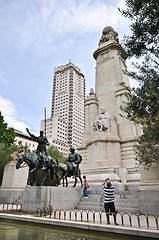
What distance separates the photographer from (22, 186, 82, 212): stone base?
9125 mm

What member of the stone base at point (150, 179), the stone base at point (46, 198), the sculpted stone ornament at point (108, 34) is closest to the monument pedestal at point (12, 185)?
the stone base at point (46, 198)

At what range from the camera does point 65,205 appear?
10.3m

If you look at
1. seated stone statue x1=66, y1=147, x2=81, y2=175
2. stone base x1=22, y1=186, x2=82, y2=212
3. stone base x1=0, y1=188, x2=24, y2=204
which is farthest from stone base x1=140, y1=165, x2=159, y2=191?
stone base x1=0, y1=188, x2=24, y2=204

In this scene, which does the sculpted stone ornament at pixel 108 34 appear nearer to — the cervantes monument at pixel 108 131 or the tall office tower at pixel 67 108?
the cervantes monument at pixel 108 131

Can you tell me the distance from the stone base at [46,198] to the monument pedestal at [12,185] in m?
5.08

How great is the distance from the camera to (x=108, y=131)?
1953 cm

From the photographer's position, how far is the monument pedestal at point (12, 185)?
14.0 meters

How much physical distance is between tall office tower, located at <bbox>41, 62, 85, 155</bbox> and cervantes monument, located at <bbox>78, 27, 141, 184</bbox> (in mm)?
65563

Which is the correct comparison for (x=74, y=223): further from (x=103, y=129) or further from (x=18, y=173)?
(x=103, y=129)

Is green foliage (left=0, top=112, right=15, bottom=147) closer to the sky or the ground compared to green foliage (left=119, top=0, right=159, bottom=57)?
closer to the ground

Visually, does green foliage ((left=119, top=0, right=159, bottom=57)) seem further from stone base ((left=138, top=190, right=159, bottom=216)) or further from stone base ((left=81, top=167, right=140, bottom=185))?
stone base ((left=81, top=167, right=140, bottom=185))

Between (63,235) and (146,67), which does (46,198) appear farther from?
(146,67)

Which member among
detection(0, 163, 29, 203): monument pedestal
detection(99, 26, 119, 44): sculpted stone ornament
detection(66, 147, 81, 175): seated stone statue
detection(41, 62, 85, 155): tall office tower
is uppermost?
detection(41, 62, 85, 155): tall office tower

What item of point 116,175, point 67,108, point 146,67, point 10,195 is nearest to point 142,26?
point 146,67
